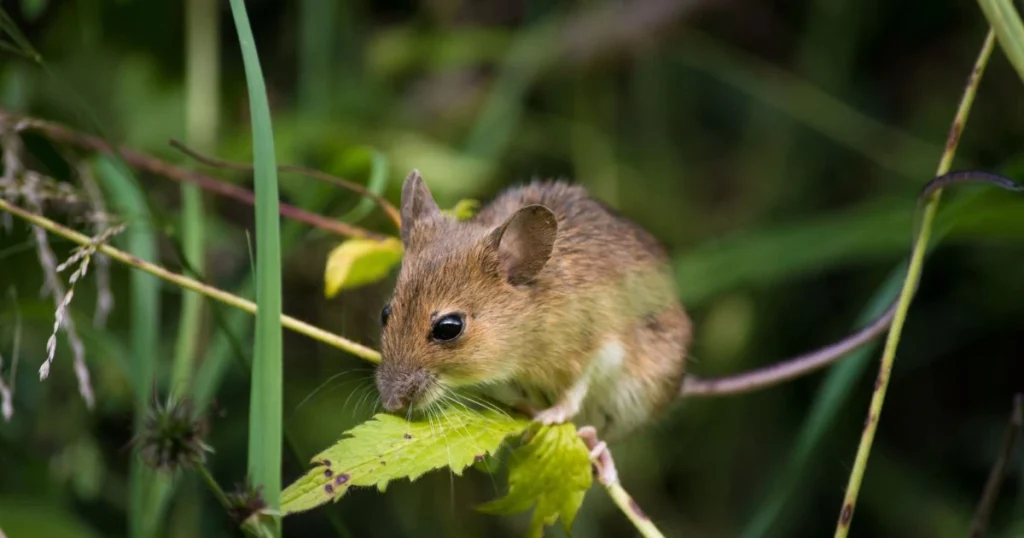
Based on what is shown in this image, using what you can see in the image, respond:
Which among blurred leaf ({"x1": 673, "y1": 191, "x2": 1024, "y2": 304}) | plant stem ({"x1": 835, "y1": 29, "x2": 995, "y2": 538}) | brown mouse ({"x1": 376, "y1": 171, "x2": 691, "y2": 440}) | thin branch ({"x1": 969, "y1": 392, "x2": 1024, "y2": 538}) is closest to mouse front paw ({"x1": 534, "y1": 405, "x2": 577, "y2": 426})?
brown mouse ({"x1": 376, "y1": 171, "x2": 691, "y2": 440})

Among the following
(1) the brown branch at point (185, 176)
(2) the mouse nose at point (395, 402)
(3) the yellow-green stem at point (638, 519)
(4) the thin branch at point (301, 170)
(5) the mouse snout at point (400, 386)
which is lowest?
(3) the yellow-green stem at point (638, 519)

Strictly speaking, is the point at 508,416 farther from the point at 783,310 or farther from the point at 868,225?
the point at 783,310

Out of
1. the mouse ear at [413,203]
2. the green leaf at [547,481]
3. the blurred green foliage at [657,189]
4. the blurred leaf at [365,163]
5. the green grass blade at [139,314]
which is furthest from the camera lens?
the blurred green foliage at [657,189]

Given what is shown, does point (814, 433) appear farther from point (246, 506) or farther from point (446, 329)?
point (246, 506)

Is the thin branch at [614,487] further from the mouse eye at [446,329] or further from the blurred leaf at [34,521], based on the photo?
the blurred leaf at [34,521]

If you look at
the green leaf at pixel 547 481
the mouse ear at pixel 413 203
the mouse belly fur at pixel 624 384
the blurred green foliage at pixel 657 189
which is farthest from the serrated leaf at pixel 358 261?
the blurred green foliage at pixel 657 189

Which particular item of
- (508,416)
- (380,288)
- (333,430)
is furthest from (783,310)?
(508,416)

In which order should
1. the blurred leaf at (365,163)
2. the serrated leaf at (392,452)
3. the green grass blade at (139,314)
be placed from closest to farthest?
Answer: the serrated leaf at (392,452)
the green grass blade at (139,314)
the blurred leaf at (365,163)

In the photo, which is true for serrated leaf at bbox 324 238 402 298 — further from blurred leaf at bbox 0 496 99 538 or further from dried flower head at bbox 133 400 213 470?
blurred leaf at bbox 0 496 99 538
